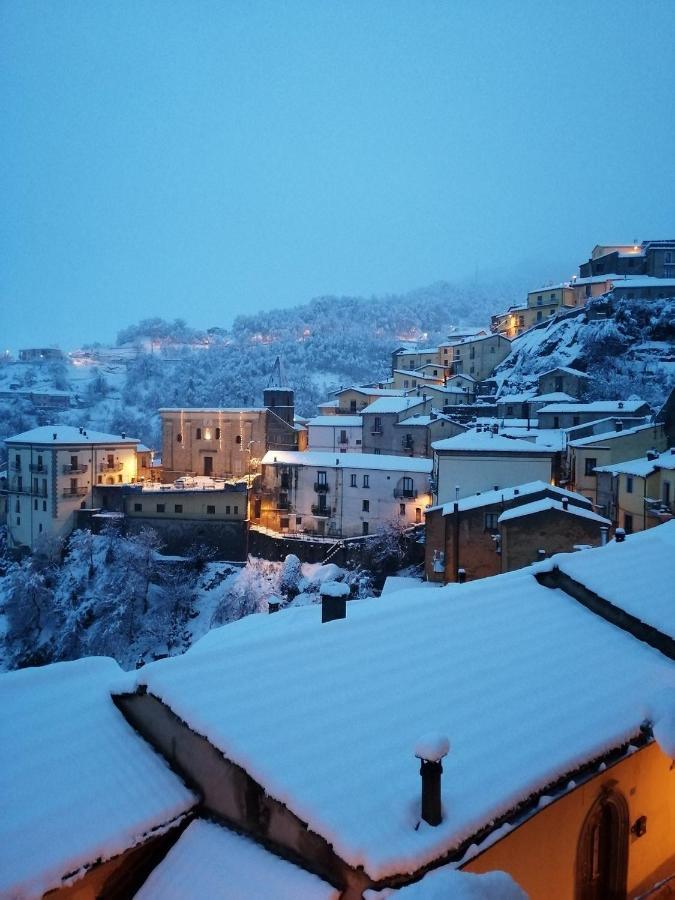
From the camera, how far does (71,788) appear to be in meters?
7.28

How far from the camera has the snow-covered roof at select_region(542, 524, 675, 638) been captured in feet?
35.7

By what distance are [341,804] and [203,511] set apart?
4000cm

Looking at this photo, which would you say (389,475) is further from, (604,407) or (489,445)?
(604,407)

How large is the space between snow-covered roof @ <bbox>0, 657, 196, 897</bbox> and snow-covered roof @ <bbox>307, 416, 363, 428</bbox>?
4410 cm

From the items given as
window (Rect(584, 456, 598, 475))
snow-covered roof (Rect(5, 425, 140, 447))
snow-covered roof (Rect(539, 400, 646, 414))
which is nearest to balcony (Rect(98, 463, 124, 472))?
snow-covered roof (Rect(5, 425, 140, 447))

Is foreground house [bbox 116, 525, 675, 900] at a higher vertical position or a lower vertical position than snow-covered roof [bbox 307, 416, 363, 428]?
lower

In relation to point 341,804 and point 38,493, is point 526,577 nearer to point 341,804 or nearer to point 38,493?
point 341,804

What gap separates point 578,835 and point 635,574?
6.12m

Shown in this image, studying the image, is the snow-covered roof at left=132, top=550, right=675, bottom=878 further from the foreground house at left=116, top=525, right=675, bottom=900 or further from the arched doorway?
the arched doorway

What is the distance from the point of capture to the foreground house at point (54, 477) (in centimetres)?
4544

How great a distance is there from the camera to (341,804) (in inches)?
243

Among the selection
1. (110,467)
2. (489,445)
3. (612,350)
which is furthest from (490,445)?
(110,467)

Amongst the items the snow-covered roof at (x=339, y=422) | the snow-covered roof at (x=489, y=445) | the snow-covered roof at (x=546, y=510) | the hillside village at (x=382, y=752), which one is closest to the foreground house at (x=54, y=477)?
the snow-covered roof at (x=339, y=422)

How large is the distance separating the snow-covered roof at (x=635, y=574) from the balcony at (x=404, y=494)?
2652cm
